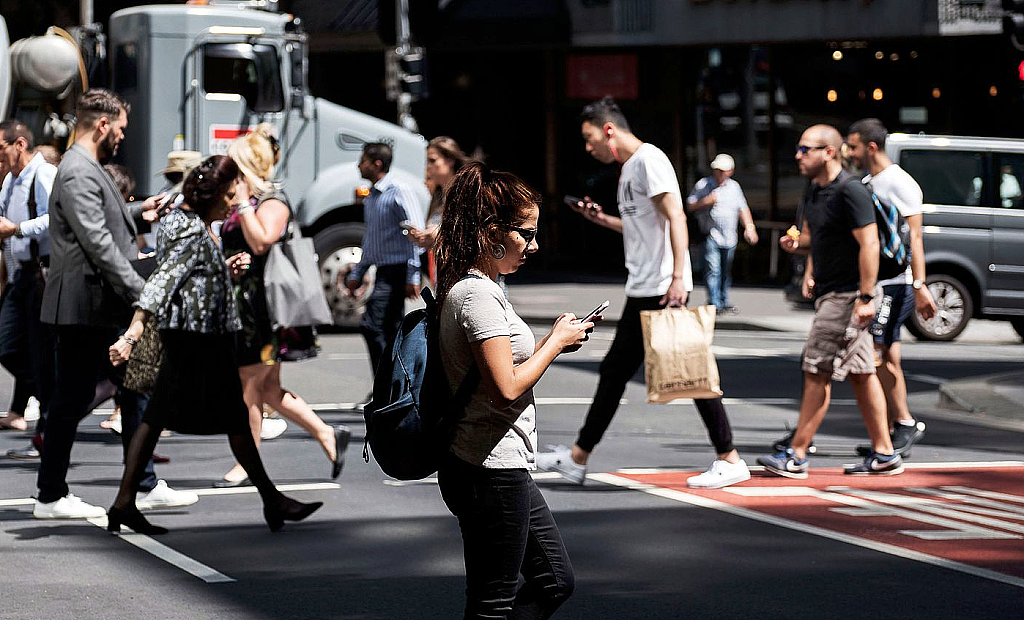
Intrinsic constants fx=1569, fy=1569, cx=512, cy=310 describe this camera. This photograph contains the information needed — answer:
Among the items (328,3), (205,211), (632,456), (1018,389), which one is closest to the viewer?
(205,211)

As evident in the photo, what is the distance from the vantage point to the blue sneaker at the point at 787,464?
844cm

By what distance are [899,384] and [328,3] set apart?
17292 mm

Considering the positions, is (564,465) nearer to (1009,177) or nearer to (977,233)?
(977,233)

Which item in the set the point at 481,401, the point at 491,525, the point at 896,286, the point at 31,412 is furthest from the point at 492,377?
the point at 31,412

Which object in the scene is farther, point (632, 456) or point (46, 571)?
point (632, 456)

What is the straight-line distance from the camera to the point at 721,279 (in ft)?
61.4

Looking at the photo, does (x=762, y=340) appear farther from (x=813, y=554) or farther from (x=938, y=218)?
(x=813, y=554)

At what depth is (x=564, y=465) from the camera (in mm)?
8055

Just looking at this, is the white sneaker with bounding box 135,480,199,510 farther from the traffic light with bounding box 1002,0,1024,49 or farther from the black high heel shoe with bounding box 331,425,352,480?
the traffic light with bounding box 1002,0,1024,49

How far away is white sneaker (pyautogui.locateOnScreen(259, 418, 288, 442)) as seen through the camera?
9836mm

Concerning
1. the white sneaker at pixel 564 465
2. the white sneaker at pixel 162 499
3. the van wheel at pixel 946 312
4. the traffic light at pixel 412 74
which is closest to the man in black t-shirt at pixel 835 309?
the white sneaker at pixel 564 465

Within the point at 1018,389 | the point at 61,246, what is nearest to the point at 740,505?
the point at 61,246

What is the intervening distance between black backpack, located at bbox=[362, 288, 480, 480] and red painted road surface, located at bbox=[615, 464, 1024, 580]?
9.95 ft

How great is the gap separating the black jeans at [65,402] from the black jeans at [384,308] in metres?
3.18
